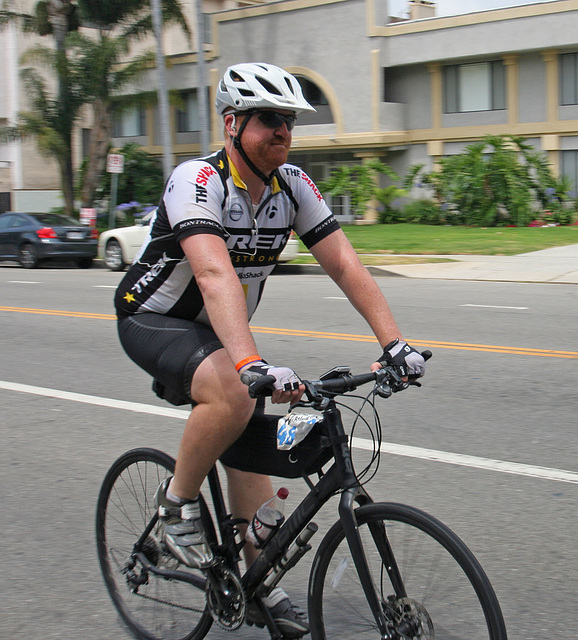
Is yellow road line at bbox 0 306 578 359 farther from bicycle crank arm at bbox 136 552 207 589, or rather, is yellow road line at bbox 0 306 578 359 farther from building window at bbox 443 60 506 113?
building window at bbox 443 60 506 113

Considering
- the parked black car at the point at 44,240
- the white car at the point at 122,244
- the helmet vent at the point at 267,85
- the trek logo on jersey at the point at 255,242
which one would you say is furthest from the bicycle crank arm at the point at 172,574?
the parked black car at the point at 44,240

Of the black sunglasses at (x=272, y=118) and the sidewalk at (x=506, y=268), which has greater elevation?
the black sunglasses at (x=272, y=118)

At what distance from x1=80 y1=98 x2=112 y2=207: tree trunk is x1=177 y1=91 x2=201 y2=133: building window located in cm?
884

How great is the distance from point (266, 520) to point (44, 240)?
19.9 meters

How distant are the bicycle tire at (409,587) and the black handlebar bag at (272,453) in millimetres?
223

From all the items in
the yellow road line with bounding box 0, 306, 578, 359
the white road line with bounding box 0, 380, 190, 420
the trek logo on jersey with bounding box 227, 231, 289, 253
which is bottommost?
the white road line with bounding box 0, 380, 190, 420

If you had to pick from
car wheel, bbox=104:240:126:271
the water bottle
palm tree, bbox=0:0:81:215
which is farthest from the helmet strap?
palm tree, bbox=0:0:81:215

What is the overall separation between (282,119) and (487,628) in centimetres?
166

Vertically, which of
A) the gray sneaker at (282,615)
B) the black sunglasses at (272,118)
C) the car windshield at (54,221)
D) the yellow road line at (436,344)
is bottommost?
the gray sneaker at (282,615)

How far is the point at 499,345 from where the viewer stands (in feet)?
29.7

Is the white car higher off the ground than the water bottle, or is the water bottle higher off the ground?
the white car

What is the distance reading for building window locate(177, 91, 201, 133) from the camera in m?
40.4

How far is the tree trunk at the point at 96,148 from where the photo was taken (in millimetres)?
31594

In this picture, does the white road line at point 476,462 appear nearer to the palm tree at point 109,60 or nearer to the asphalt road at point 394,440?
the asphalt road at point 394,440
